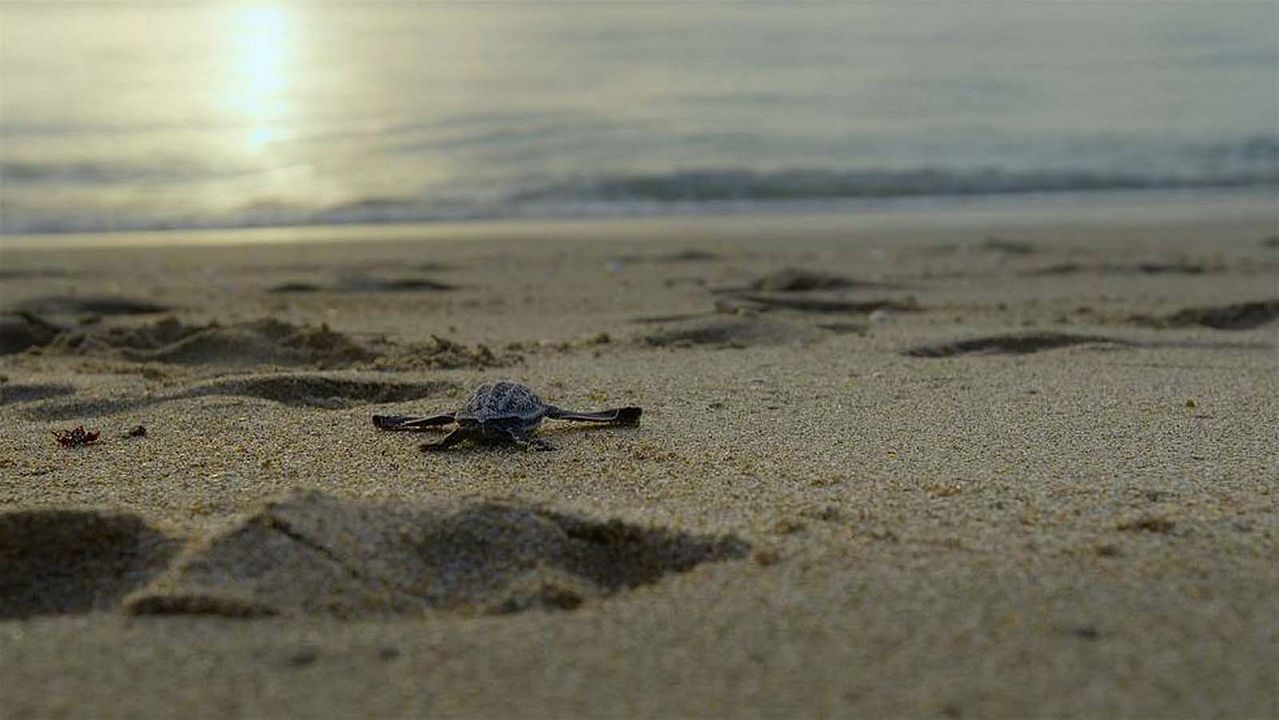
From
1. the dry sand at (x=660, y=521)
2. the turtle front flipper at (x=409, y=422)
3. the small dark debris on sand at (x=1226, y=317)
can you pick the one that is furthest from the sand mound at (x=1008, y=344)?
the turtle front flipper at (x=409, y=422)

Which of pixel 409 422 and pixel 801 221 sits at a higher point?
pixel 801 221

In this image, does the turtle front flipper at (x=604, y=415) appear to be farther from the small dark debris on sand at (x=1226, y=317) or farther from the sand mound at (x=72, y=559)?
the small dark debris on sand at (x=1226, y=317)

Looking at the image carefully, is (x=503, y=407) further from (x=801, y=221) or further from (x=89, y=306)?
(x=801, y=221)

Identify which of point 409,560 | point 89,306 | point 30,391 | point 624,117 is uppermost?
point 624,117

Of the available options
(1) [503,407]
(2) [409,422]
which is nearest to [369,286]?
(2) [409,422]

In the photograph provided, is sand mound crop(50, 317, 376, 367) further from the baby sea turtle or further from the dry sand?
the baby sea turtle

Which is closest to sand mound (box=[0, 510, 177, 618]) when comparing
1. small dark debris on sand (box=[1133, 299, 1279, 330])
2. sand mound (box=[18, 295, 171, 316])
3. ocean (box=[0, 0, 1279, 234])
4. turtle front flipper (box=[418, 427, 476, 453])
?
turtle front flipper (box=[418, 427, 476, 453])
